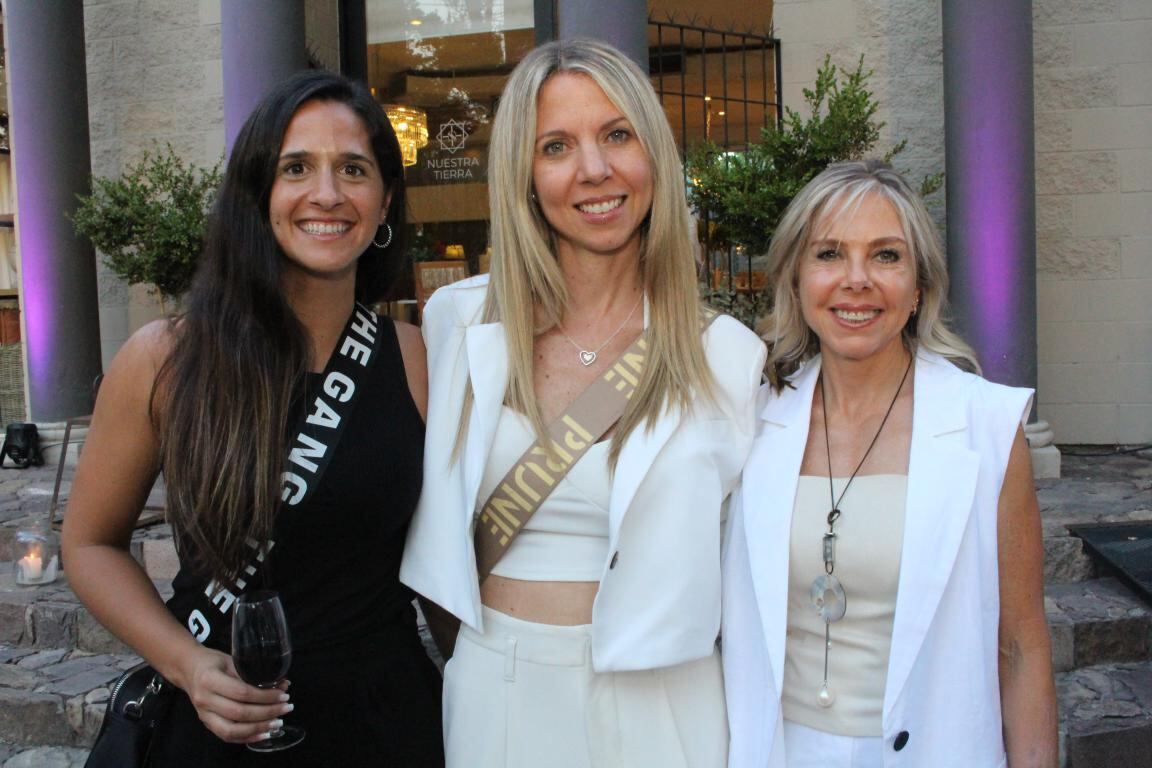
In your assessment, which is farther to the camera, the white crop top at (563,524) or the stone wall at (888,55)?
the stone wall at (888,55)

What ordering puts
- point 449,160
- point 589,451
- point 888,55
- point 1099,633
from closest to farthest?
point 589,451
point 1099,633
point 888,55
point 449,160

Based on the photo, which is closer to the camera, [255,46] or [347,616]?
[347,616]

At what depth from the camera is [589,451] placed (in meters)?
2.11

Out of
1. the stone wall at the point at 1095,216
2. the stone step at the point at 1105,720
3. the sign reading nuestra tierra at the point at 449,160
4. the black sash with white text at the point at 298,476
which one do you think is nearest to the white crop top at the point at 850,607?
the black sash with white text at the point at 298,476

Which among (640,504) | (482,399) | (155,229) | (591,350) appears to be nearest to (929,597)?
(640,504)

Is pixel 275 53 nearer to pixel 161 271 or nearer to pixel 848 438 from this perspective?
pixel 161 271

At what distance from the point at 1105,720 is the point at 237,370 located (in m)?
3.32

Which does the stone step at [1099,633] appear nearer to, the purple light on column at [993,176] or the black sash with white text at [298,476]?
the purple light on column at [993,176]

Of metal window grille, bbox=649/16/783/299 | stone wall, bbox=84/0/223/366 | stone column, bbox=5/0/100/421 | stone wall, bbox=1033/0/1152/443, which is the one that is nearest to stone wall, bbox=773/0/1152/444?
stone wall, bbox=1033/0/1152/443

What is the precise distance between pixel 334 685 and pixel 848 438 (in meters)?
1.21

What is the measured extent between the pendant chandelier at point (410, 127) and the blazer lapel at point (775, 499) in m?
5.94

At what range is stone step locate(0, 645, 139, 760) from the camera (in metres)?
4.16

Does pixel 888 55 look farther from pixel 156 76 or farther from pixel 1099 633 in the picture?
pixel 156 76

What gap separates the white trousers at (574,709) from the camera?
204cm
